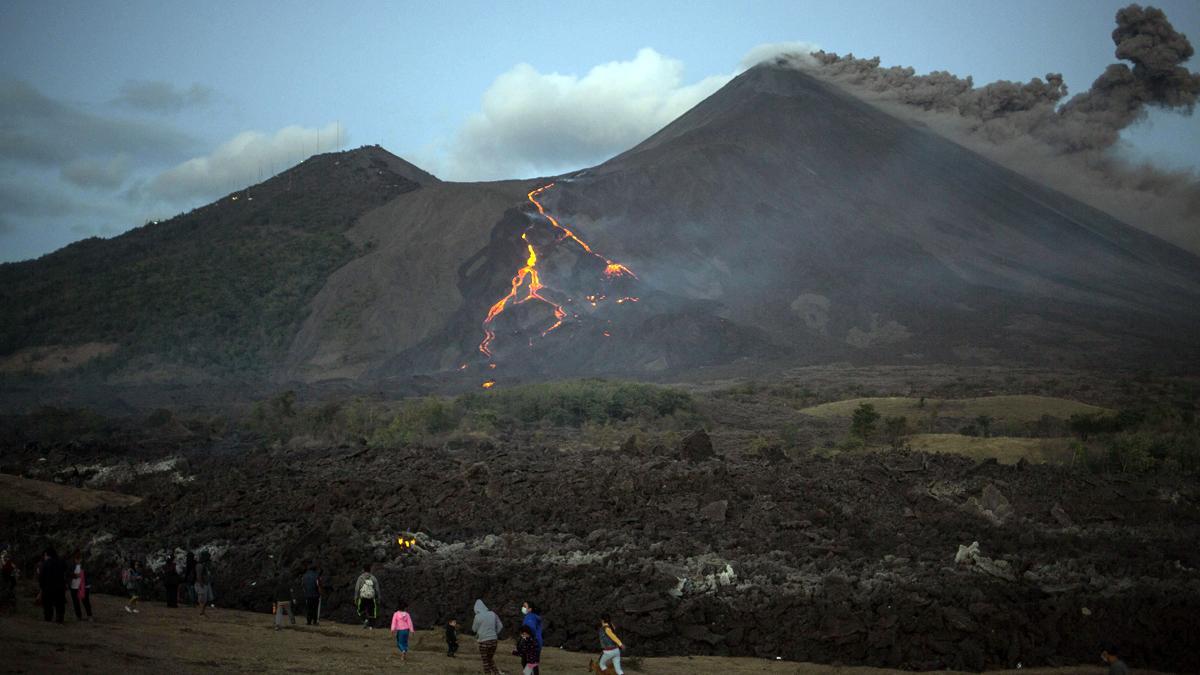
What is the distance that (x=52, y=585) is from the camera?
1485cm

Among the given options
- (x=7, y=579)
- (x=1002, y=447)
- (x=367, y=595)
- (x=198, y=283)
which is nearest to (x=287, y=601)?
(x=367, y=595)

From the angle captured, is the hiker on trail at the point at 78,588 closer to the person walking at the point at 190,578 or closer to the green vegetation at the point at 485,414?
the person walking at the point at 190,578

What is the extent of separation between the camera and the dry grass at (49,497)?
85.3ft

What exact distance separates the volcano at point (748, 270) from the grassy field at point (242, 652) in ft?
153

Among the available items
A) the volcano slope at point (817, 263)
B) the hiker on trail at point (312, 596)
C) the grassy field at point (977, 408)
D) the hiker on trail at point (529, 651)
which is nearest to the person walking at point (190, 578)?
the hiker on trail at point (312, 596)

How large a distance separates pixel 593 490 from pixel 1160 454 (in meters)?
14.7

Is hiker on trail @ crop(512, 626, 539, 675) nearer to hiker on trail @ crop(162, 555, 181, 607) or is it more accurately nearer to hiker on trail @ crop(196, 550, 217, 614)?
hiker on trail @ crop(196, 550, 217, 614)

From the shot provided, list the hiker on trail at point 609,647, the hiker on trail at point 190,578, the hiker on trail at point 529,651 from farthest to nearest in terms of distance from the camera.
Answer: the hiker on trail at point 190,578
the hiker on trail at point 609,647
the hiker on trail at point 529,651

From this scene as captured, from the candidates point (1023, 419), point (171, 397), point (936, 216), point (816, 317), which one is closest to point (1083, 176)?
point (936, 216)

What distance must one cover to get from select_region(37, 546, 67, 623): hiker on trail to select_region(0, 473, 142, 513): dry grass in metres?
11.8

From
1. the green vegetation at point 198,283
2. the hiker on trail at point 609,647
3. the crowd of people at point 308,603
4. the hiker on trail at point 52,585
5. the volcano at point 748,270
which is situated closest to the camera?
the crowd of people at point 308,603

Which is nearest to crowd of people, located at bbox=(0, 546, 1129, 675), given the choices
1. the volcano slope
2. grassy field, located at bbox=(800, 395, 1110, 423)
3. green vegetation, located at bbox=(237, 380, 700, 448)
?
green vegetation, located at bbox=(237, 380, 700, 448)

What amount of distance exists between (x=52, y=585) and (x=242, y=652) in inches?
110

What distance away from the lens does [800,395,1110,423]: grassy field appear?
4169 centimetres
